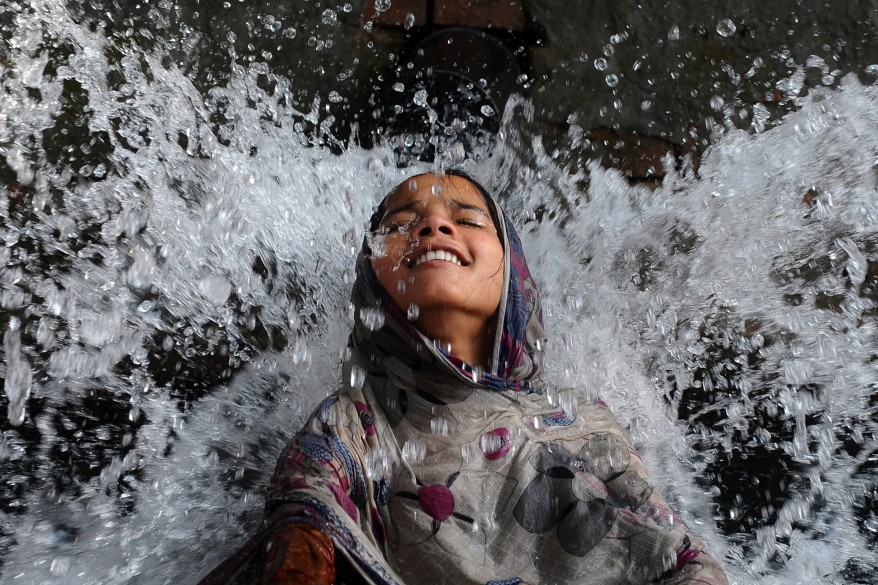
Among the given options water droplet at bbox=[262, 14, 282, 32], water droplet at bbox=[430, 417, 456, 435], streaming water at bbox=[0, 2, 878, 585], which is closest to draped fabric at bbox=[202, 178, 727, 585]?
water droplet at bbox=[430, 417, 456, 435]

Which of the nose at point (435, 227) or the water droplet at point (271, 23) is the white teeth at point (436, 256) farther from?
the water droplet at point (271, 23)

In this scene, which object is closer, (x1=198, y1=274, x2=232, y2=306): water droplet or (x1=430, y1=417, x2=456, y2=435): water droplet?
(x1=430, y1=417, x2=456, y2=435): water droplet

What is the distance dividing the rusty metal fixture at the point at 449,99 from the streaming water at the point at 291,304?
0.08m

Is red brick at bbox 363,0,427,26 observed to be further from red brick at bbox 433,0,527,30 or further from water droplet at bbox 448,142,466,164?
water droplet at bbox 448,142,466,164

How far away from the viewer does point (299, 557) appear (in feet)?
3.31

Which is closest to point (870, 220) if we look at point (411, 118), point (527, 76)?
point (527, 76)

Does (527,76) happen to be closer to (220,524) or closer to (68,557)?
(220,524)

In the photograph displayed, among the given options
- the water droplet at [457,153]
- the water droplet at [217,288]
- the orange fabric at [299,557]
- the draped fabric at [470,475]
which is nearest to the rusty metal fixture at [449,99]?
the water droplet at [457,153]

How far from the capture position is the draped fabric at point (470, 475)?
1198 mm

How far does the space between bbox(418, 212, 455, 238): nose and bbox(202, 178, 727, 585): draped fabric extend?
0.40 ft

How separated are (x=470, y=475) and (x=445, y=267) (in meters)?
0.36

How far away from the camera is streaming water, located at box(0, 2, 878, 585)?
5.80 feet

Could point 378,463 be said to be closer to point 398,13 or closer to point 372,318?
point 372,318

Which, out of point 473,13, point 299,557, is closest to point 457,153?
point 473,13
